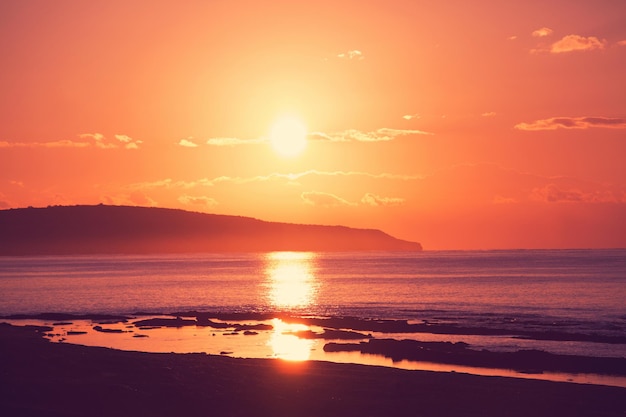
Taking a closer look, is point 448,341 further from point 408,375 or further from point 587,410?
point 587,410

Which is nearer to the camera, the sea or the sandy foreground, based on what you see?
the sandy foreground

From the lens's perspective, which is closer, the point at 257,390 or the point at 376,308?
the point at 257,390

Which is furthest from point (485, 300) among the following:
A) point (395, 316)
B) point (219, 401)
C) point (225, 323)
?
point (219, 401)

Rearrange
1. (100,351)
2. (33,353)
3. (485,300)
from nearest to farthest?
(33,353) < (100,351) < (485,300)

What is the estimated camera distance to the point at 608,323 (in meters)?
69.9

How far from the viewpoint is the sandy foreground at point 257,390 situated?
1170 inches

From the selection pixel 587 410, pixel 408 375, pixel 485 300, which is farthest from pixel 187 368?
pixel 485 300

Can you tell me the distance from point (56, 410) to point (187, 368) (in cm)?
1170

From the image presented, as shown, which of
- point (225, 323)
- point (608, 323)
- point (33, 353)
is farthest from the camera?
point (225, 323)

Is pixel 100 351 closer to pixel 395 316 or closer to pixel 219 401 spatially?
pixel 219 401

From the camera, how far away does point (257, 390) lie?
3356 centimetres

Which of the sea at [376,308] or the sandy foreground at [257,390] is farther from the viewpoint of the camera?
the sea at [376,308]

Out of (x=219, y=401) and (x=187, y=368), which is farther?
(x=187, y=368)

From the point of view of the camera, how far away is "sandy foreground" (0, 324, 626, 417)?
97.5ft
